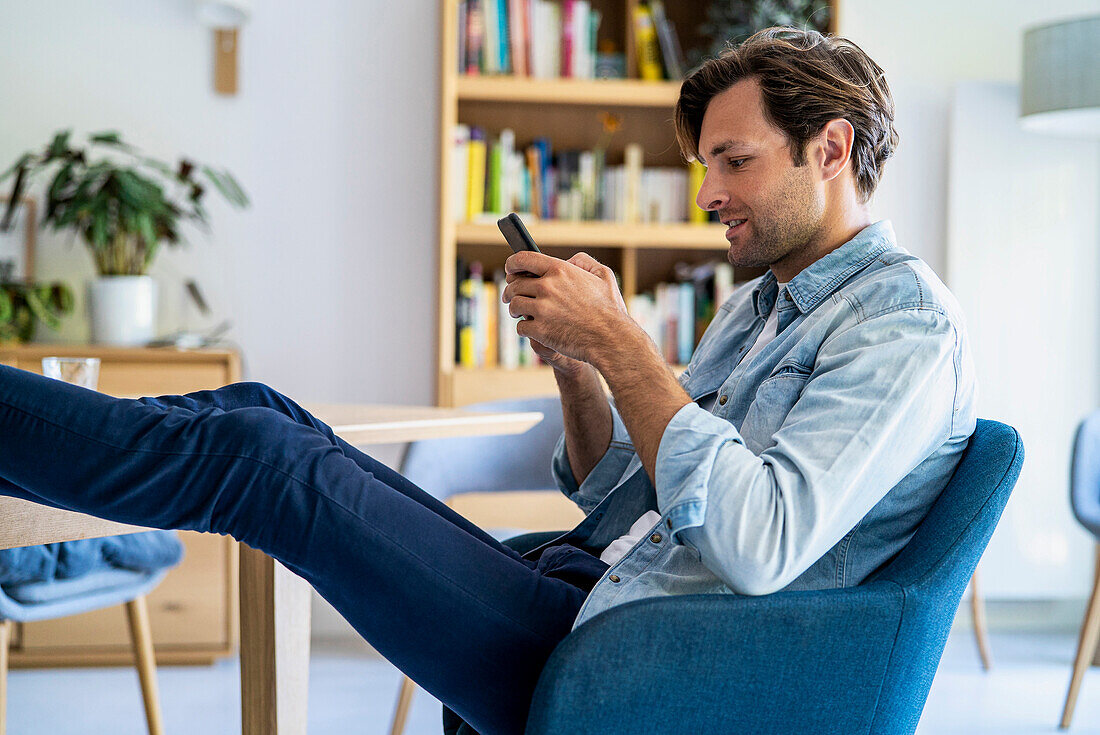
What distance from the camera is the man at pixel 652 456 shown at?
911 millimetres

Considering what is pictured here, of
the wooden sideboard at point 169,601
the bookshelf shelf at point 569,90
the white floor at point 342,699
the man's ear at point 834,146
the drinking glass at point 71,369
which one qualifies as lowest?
the white floor at point 342,699

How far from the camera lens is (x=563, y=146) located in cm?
311

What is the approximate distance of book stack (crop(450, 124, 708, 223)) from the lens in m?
2.88

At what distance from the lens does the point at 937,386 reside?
96 cm

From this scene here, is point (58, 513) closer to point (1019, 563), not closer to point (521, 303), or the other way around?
point (521, 303)

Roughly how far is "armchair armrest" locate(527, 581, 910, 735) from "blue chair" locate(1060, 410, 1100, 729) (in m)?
1.71

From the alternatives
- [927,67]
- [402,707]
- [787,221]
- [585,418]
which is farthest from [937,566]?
[927,67]

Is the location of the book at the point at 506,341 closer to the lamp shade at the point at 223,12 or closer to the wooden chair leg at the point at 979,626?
the lamp shade at the point at 223,12

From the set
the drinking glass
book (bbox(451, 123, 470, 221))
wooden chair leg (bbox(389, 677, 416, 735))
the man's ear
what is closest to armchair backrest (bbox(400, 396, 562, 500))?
wooden chair leg (bbox(389, 677, 416, 735))

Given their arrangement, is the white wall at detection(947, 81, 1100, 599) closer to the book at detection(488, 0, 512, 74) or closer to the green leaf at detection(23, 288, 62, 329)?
the book at detection(488, 0, 512, 74)

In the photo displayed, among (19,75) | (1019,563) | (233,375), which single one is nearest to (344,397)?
(233,375)

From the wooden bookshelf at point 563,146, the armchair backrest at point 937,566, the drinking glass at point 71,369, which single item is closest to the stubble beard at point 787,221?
the armchair backrest at point 937,566

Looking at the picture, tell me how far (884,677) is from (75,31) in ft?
9.72

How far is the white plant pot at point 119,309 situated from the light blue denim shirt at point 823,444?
204cm
